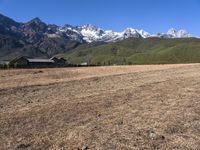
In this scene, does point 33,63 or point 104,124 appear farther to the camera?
point 33,63

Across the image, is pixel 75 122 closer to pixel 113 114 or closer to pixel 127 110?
pixel 113 114

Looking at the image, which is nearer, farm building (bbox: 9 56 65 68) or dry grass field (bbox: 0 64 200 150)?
dry grass field (bbox: 0 64 200 150)

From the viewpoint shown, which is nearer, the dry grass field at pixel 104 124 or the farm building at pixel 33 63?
the dry grass field at pixel 104 124

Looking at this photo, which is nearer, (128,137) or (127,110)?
(128,137)

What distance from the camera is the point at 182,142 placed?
11445mm

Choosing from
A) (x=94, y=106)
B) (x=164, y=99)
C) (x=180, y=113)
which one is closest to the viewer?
(x=180, y=113)

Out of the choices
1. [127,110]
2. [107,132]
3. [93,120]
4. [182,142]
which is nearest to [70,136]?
[107,132]

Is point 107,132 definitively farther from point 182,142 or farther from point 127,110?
point 127,110

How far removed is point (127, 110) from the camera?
16.2m

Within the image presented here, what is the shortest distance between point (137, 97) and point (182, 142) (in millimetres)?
8760

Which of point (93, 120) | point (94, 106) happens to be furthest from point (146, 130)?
point (94, 106)

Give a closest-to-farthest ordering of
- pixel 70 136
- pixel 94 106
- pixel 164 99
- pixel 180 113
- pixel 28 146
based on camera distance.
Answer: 1. pixel 28 146
2. pixel 70 136
3. pixel 180 113
4. pixel 94 106
5. pixel 164 99

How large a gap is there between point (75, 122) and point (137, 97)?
671 centimetres

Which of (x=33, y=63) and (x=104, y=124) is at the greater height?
(x=104, y=124)
